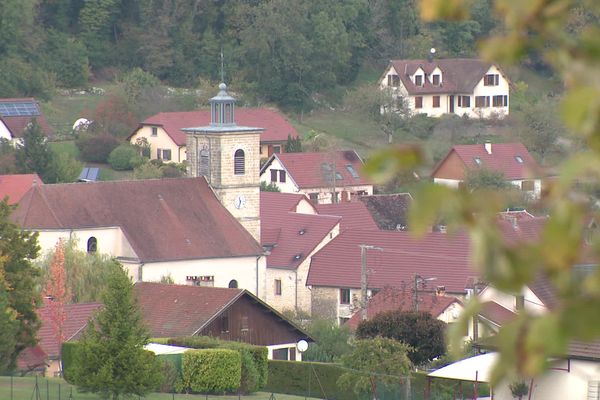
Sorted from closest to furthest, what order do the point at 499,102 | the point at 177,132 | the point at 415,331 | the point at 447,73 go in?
the point at 415,331 → the point at 177,132 → the point at 499,102 → the point at 447,73

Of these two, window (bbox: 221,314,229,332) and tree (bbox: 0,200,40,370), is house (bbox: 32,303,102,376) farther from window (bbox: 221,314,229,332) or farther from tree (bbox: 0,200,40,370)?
tree (bbox: 0,200,40,370)

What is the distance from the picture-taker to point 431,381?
102 ft

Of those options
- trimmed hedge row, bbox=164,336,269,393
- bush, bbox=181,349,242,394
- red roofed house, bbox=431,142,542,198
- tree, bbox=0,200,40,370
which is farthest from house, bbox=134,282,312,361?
red roofed house, bbox=431,142,542,198

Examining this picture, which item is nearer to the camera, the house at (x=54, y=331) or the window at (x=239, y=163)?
the house at (x=54, y=331)

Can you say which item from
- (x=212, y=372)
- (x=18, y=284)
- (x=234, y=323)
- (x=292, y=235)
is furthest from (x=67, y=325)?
(x=292, y=235)

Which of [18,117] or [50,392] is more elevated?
[18,117]

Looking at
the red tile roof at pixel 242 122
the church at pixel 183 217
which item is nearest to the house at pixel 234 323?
the church at pixel 183 217

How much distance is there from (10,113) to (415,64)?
26.2 metres

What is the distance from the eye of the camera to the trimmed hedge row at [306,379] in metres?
Answer: 35.1

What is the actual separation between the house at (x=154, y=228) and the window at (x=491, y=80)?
122 feet

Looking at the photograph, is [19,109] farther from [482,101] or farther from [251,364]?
[251,364]

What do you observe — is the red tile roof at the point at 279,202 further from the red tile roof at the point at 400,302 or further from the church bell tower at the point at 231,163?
the red tile roof at the point at 400,302

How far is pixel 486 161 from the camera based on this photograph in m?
75.4

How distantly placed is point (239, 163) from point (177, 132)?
2012cm
